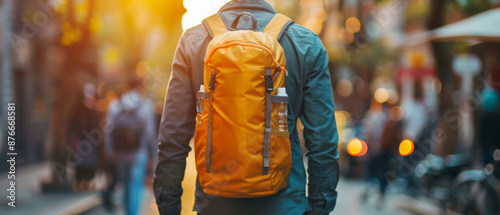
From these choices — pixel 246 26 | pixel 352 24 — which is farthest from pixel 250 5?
pixel 352 24

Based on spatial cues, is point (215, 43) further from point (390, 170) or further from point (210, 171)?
point (390, 170)

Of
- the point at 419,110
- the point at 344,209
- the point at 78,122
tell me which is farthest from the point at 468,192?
the point at 78,122

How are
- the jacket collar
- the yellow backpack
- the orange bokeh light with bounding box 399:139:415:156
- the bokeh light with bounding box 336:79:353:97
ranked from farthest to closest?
the bokeh light with bounding box 336:79:353:97 → the orange bokeh light with bounding box 399:139:415:156 → the jacket collar → the yellow backpack

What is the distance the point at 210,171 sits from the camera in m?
2.48

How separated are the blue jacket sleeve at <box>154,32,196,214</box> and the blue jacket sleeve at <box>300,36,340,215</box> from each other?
1.83ft

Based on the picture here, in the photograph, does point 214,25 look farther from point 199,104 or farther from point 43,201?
point 43,201

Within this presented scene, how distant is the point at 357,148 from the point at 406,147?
276 centimetres

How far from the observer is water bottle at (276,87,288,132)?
8.14 ft

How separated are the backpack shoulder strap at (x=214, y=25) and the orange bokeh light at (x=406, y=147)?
28.4 feet

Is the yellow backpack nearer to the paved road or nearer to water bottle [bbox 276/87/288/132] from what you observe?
water bottle [bbox 276/87/288/132]

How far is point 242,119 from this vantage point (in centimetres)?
238

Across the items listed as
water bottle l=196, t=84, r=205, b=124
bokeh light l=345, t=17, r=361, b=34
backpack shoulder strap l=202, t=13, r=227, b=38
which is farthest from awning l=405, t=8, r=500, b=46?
→ bokeh light l=345, t=17, r=361, b=34

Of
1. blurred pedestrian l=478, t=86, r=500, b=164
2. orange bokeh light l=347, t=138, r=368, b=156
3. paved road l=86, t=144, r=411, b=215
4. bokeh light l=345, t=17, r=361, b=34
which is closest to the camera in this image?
blurred pedestrian l=478, t=86, r=500, b=164

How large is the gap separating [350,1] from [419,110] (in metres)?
34.1
